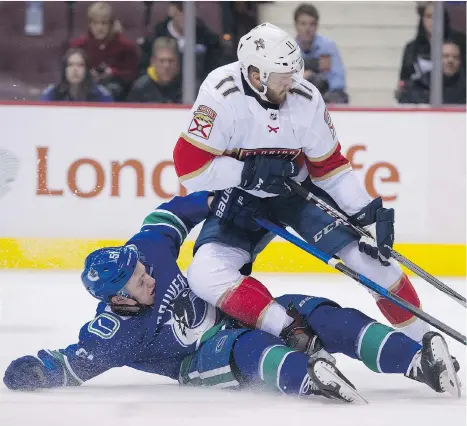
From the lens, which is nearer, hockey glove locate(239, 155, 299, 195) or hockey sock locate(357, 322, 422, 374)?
hockey sock locate(357, 322, 422, 374)

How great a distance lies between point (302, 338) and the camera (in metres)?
3.60

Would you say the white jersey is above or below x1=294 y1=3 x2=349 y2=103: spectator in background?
below

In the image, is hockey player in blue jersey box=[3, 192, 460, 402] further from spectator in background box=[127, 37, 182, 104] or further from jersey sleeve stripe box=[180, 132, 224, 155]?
spectator in background box=[127, 37, 182, 104]

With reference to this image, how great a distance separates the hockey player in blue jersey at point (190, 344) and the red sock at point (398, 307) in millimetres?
282

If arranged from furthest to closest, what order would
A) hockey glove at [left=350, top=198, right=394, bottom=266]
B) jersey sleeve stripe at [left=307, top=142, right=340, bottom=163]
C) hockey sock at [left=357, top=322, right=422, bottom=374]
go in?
jersey sleeve stripe at [left=307, top=142, right=340, bottom=163] → hockey glove at [left=350, top=198, right=394, bottom=266] → hockey sock at [left=357, top=322, right=422, bottom=374]

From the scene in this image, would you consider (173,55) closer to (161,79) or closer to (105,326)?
(161,79)

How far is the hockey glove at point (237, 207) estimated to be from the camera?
13.0 feet

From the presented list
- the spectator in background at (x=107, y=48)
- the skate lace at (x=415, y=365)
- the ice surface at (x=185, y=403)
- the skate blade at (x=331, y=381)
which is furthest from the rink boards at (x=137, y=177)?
the skate blade at (x=331, y=381)

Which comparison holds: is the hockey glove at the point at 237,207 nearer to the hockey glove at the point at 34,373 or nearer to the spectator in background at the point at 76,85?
the hockey glove at the point at 34,373

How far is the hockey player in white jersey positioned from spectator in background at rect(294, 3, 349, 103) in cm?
239

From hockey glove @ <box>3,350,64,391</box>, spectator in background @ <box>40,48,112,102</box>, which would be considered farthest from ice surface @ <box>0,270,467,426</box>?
spectator in background @ <box>40,48,112,102</box>

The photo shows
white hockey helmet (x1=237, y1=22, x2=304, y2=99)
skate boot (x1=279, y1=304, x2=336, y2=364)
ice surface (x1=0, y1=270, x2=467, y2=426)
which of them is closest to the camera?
ice surface (x1=0, y1=270, x2=467, y2=426)

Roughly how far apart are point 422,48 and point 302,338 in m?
3.18

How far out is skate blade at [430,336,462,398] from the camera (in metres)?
3.35
